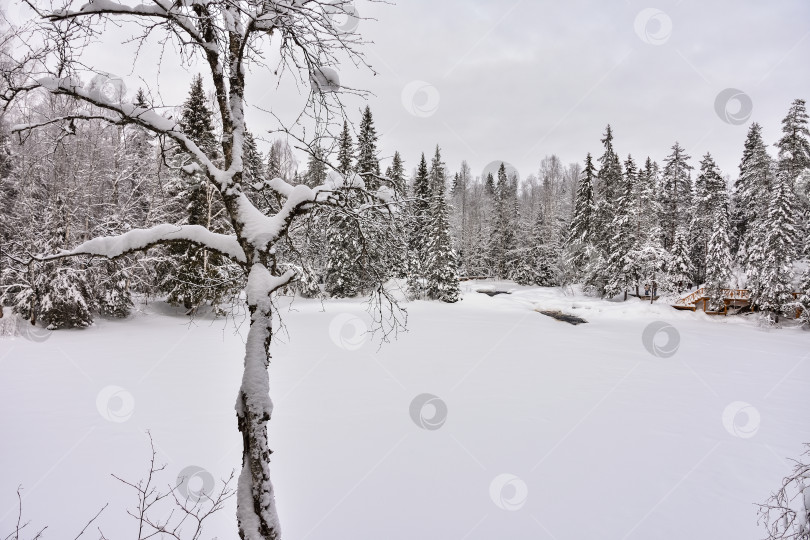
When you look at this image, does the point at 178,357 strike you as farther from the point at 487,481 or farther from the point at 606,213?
the point at 606,213

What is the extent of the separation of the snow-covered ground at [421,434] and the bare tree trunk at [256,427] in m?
3.56

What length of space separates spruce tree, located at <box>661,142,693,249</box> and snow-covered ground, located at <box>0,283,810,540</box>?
76.5ft

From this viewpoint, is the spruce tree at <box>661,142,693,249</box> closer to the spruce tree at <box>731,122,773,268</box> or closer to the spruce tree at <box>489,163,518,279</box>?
the spruce tree at <box>731,122,773,268</box>

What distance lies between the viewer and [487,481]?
722 centimetres

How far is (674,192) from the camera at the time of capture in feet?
125

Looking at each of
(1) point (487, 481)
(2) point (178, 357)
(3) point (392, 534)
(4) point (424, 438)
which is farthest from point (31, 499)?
(2) point (178, 357)

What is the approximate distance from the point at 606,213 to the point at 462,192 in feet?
140

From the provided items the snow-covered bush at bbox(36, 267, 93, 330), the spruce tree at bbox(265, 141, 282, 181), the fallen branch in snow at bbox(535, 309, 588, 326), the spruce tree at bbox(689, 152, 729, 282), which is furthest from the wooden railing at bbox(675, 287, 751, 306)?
the snow-covered bush at bbox(36, 267, 93, 330)

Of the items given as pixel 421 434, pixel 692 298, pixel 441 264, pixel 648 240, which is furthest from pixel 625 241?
pixel 421 434

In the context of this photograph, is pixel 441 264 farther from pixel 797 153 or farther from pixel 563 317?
pixel 797 153

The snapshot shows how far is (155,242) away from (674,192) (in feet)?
153

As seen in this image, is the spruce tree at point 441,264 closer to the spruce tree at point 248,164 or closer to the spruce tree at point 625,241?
the spruce tree at point 625,241

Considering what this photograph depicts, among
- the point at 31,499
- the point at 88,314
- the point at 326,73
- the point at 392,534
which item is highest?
the point at 326,73

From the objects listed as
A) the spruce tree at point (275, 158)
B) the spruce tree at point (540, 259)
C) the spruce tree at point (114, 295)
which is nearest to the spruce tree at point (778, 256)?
the spruce tree at point (540, 259)
